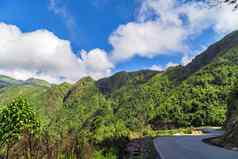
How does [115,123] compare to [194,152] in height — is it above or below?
above

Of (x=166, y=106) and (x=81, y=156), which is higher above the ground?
(x=166, y=106)

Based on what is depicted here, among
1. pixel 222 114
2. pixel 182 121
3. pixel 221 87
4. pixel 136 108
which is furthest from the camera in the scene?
pixel 136 108

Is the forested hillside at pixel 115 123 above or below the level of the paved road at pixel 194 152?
above

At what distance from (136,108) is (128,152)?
580 feet

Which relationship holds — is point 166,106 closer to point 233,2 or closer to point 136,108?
point 136,108

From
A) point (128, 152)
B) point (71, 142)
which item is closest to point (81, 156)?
point (71, 142)

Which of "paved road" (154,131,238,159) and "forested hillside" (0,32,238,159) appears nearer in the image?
"forested hillside" (0,32,238,159)

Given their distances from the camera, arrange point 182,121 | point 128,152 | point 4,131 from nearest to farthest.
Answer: point 128,152, point 4,131, point 182,121

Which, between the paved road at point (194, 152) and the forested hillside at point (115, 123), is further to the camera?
the paved road at point (194, 152)

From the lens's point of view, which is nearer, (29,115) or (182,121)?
(29,115)

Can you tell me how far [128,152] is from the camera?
15.5 m

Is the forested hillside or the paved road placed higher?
the forested hillside

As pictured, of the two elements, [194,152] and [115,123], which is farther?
[115,123]

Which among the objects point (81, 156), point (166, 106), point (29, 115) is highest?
point (166, 106)
